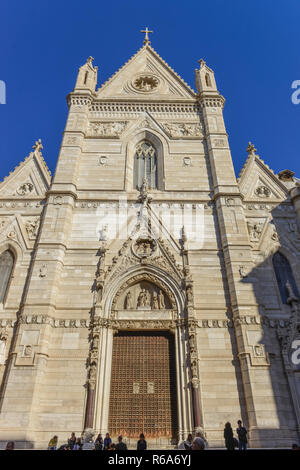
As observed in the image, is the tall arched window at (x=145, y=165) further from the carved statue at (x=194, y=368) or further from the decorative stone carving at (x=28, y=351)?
the decorative stone carving at (x=28, y=351)

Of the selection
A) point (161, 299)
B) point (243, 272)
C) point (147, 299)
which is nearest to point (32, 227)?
point (147, 299)

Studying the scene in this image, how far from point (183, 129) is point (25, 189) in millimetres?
9368

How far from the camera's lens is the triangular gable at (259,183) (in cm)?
1611

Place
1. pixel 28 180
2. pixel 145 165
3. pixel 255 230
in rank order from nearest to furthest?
pixel 255 230, pixel 28 180, pixel 145 165

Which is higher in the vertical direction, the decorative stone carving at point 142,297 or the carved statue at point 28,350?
the decorative stone carving at point 142,297

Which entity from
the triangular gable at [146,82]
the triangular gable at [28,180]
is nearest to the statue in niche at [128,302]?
the triangular gable at [28,180]

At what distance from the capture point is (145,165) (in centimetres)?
1780

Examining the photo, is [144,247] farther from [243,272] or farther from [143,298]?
→ [243,272]

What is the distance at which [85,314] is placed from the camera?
1217cm

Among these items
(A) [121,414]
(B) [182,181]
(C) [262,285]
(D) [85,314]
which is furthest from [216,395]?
(B) [182,181]

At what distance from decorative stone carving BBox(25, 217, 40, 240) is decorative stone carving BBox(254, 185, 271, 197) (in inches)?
426

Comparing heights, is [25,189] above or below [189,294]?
above

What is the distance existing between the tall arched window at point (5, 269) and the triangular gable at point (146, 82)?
1178 cm
